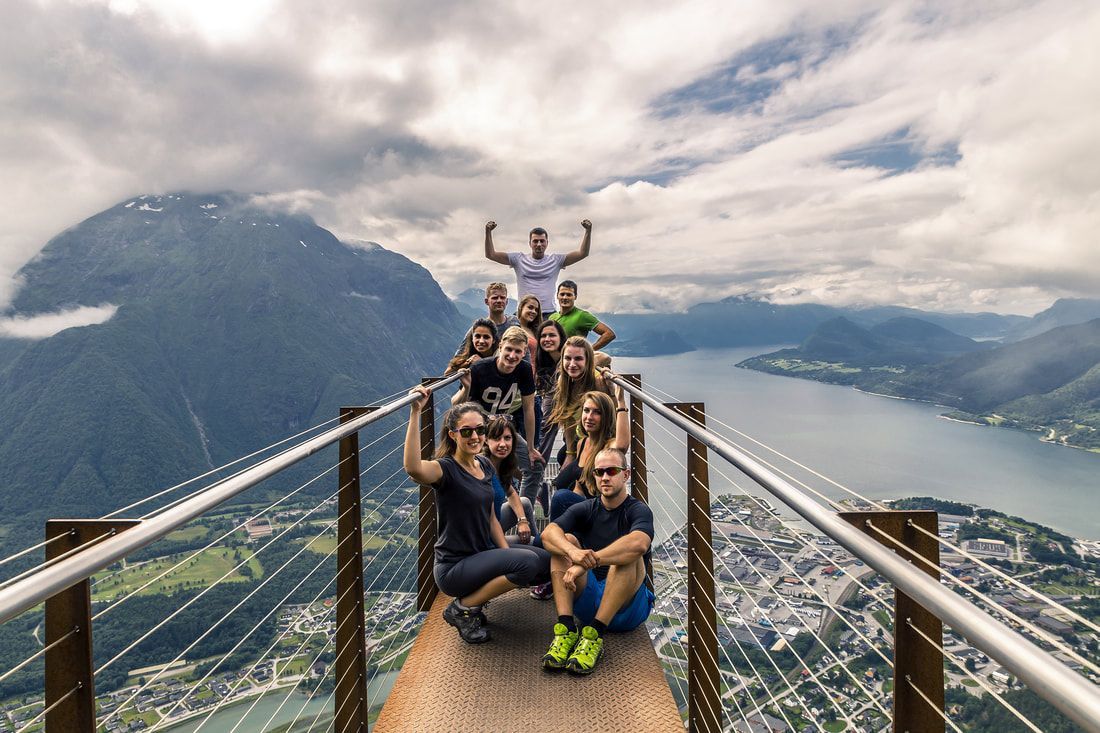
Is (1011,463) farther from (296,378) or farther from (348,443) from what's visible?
(296,378)

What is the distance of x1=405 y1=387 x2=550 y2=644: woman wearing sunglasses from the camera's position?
3.01m

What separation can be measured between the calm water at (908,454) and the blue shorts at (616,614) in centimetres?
3459

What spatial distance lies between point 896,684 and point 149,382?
544 ft

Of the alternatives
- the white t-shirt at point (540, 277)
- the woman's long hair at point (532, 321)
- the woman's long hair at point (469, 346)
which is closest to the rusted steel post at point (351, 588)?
the woman's long hair at point (469, 346)

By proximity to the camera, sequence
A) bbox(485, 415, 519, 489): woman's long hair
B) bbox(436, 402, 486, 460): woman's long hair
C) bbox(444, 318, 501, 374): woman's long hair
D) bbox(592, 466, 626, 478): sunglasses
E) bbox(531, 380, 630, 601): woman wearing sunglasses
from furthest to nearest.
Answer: bbox(444, 318, 501, 374): woman's long hair < bbox(485, 415, 519, 489): woman's long hair < bbox(531, 380, 630, 601): woman wearing sunglasses < bbox(436, 402, 486, 460): woman's long hair < bbox(592, 466, 626, 478): sunglasses

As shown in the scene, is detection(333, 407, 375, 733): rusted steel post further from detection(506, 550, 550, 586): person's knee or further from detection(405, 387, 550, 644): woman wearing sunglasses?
detection(506, 550, 550, 586): person's knee

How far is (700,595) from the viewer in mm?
2590

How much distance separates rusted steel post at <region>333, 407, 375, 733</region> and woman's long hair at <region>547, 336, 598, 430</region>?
1996mm

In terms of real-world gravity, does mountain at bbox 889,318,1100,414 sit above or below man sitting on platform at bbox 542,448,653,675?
below

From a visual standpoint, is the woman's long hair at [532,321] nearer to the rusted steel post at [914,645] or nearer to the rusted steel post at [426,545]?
the rusted steel post at [426,545]

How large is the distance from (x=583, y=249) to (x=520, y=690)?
4594mm

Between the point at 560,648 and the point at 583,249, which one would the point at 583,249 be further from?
the point at 560,648

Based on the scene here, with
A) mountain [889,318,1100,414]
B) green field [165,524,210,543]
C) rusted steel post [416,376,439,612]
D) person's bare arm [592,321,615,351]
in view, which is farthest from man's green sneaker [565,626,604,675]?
mountain [889,318,1100,414]

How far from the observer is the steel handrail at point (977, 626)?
74cm
